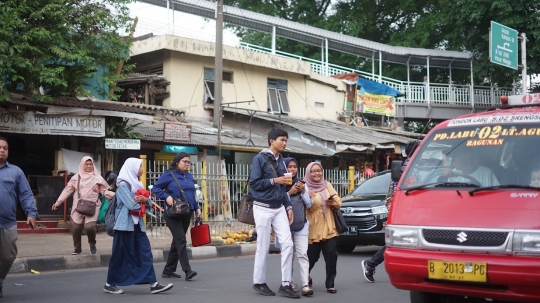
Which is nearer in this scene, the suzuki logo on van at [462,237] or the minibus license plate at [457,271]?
the minibus license plate at [457,271]

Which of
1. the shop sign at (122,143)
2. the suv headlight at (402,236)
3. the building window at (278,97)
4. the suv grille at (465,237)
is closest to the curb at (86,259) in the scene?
the shop sign at (122,143)

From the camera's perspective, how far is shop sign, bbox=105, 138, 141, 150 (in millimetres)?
16438

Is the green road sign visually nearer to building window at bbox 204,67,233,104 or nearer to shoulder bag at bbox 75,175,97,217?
building window at bbox 204,67,233,104

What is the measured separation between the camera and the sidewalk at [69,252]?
11133 mm

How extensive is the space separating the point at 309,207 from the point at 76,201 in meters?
4.91

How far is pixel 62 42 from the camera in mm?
16391

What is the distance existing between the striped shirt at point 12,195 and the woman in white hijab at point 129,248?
1.04 metres

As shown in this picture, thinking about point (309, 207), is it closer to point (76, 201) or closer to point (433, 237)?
point (433, 237)

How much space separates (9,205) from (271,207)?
2.85 m

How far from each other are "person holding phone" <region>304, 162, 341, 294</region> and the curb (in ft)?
15.7

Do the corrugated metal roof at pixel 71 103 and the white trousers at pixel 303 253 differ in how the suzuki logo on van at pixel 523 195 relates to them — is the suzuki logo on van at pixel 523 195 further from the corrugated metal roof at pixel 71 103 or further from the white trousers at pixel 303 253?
the corrugated metal roof at pixel 71 103

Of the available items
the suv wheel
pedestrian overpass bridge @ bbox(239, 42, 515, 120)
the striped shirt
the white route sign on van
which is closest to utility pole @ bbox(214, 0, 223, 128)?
the suv wheel

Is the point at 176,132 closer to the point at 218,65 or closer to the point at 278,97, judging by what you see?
the point at 218,65

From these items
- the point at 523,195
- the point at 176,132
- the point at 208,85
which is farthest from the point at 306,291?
the point at 208,85
